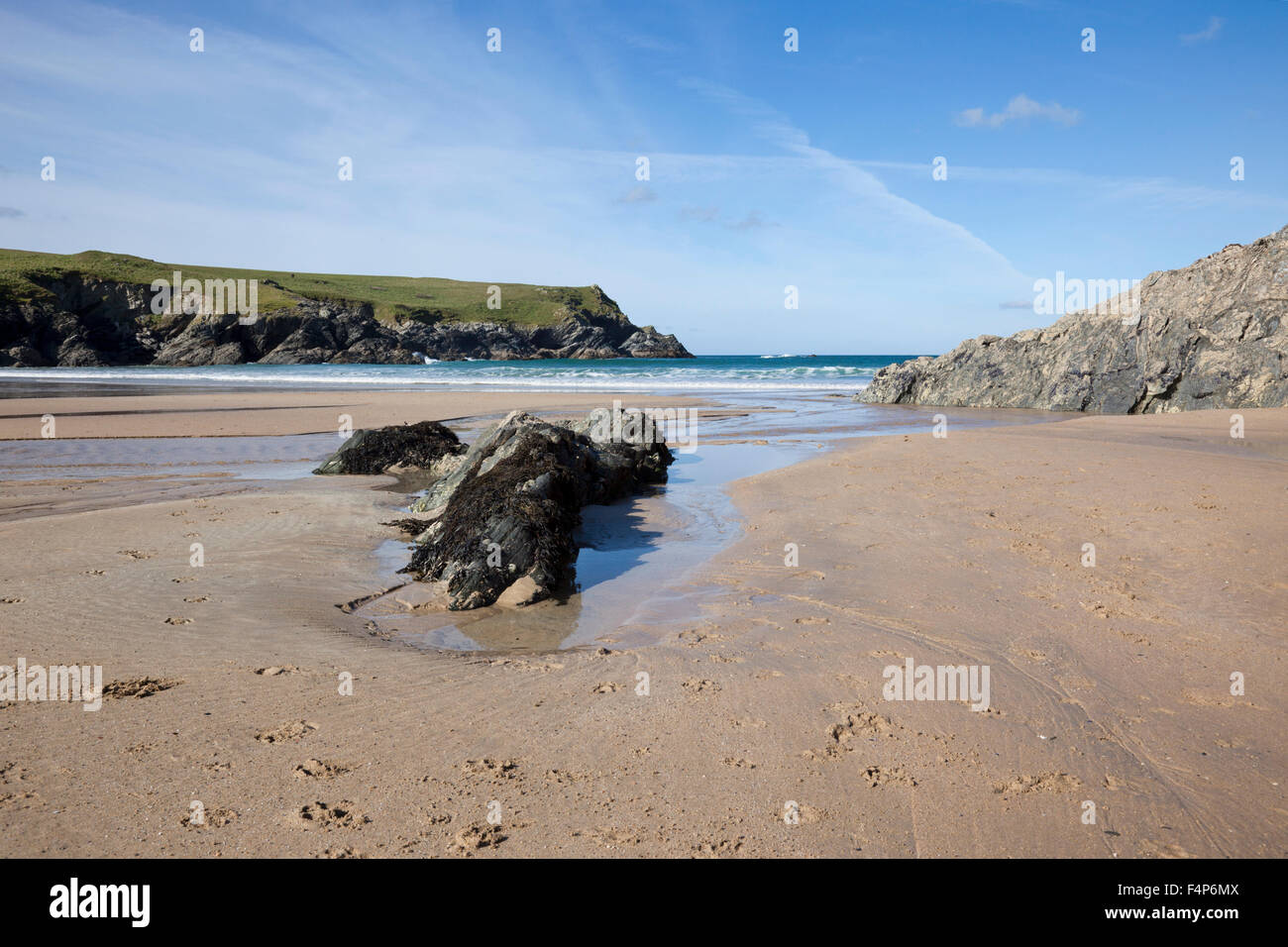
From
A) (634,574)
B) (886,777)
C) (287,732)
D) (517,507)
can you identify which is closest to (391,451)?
(517,507)

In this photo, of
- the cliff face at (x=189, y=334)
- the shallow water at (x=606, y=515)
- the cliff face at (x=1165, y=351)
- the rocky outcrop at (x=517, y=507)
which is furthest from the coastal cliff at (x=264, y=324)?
the rocky outcrop at (x=517, y=507)

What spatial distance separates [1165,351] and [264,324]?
90.5m

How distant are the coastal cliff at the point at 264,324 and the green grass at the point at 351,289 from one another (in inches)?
11.8

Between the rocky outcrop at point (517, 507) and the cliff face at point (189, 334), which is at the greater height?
the cliff face at point (189, 334)

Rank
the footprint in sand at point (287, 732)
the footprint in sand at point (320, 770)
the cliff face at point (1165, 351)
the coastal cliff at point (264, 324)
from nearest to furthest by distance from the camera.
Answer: the footprint in sand at point (320, 770)
the footprint in sand at point (287, 732)
the cliff face at point (1165, 351)
the coastal cliff at point (264, 324)

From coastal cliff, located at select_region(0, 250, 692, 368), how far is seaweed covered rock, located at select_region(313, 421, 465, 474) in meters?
51.5

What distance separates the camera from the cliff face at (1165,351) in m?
20.4

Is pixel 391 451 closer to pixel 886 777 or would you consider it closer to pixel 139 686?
pixel 139 686

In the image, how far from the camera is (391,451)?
42.6 feet

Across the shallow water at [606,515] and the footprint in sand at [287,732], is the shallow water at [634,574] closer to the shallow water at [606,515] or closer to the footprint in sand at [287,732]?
the shallow water at [606,515]

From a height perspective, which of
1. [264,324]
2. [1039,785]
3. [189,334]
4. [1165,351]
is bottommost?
[1039,785]

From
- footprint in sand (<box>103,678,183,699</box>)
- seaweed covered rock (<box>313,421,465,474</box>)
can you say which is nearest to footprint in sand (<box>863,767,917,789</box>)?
footprint in sand (<box>103,678,183,699</box>)

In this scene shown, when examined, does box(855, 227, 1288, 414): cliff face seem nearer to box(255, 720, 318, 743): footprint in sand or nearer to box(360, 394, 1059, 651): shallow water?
box(360, 394, 1059, 651): shallow water
